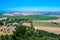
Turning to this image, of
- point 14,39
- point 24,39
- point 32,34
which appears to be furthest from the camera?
point 32,34

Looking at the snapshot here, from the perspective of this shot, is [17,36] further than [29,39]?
Yes

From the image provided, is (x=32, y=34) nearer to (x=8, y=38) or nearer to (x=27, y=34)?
(x=27, y=34)

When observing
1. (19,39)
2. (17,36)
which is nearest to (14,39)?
(17,36)

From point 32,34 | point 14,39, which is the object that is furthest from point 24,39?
point 32,34

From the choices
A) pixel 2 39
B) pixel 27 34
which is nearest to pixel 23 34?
pixel 27 34

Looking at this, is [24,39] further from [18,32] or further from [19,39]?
[18,32]

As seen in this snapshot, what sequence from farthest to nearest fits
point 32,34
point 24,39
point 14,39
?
point 32,34
point 14,39
point 24,39

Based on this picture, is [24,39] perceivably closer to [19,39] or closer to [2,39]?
[19,39]

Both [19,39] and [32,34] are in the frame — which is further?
Result: [32,34]
